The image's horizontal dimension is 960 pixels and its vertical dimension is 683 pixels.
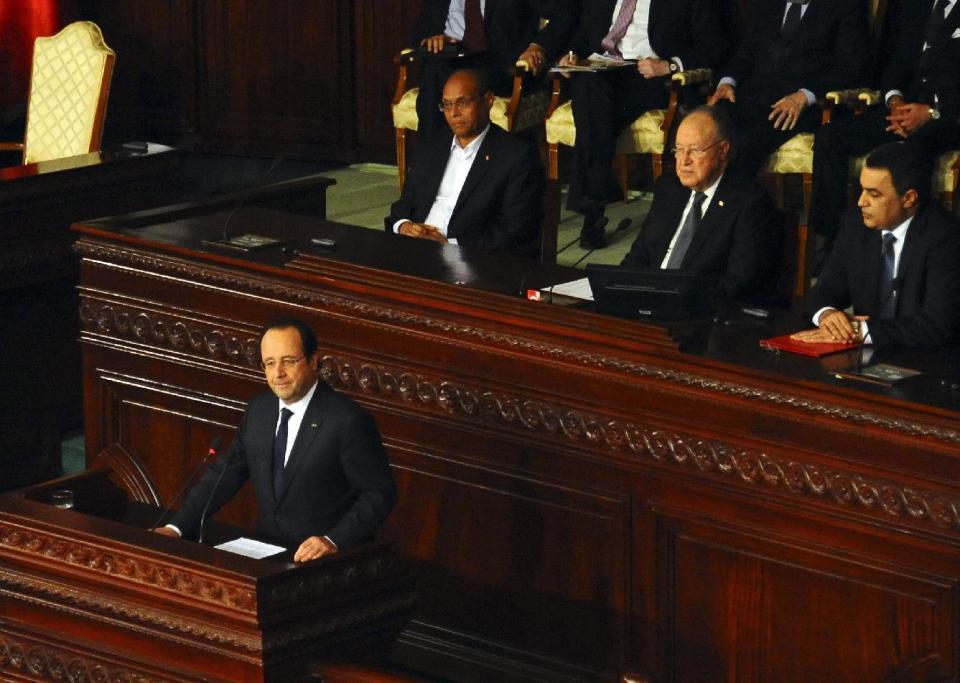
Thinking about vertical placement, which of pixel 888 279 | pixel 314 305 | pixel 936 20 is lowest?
pixel 314 305

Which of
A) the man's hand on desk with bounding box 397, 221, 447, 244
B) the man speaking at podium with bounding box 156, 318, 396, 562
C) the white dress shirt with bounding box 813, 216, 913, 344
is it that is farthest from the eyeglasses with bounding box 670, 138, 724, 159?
the man speaking at podium with bounding box 156, 318, 396, 562

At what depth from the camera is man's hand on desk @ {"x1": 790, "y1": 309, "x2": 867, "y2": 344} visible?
3898 mm

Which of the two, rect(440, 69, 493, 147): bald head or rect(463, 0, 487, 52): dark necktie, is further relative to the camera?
rect(463, 0, 487, 52): dark necktie

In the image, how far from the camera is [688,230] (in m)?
4.64

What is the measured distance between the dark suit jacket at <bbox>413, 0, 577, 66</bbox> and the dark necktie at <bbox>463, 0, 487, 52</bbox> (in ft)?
0.09

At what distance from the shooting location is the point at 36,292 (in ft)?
19.7

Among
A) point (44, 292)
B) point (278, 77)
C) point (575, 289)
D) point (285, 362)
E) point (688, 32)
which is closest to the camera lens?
point (285, 362)

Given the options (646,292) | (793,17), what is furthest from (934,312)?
(793,17)

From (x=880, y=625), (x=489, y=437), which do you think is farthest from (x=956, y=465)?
(x=489, y=437)

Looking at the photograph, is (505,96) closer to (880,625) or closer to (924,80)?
(924,80)

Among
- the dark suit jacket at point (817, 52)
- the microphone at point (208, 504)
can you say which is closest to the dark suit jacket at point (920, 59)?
the dark suit jacket at point (817, 52)

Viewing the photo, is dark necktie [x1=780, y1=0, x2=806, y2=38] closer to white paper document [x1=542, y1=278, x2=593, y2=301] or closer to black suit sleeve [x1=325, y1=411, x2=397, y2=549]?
white paper document [x1=542, y1=278, x2=593, y2=301]

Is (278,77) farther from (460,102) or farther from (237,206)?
(460,102)

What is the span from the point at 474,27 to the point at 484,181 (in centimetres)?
229
